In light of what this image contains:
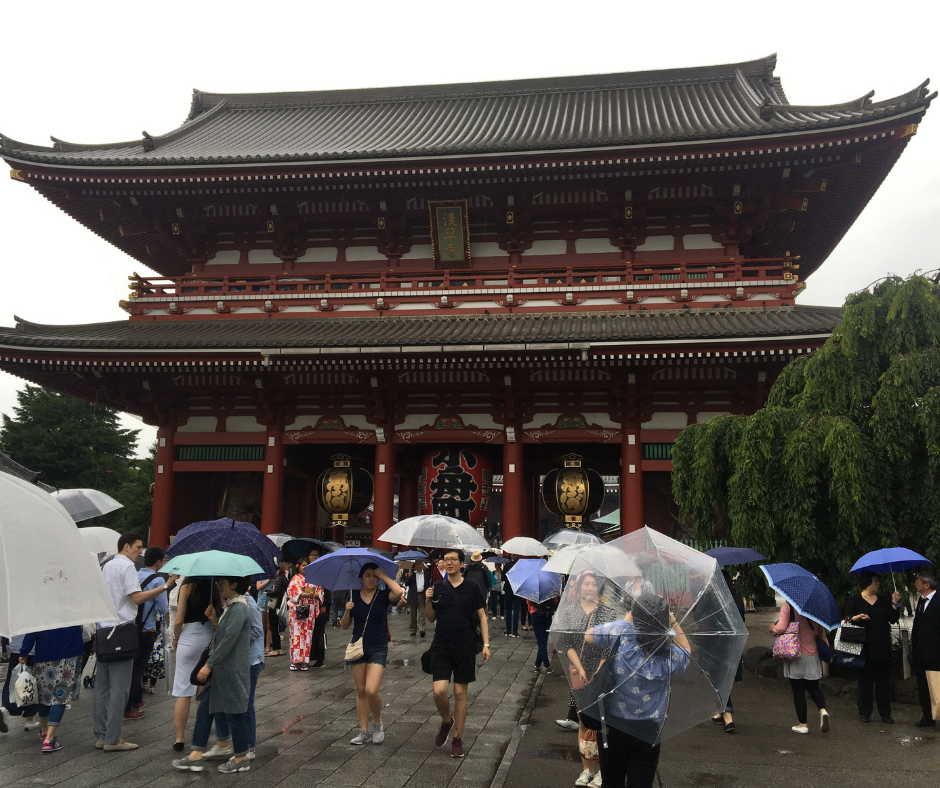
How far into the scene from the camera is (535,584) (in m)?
8.73

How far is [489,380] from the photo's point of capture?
53.9ft

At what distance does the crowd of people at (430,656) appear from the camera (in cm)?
405

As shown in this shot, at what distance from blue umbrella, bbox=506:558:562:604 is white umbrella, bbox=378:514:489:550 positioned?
630 mm

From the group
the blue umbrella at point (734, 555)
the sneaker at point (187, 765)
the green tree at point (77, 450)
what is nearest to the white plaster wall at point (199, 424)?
the sneaker at point (187, 765)

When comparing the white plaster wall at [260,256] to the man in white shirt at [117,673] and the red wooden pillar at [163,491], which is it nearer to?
the red wooden pillar at [163,491]

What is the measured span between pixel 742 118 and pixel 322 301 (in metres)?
12.1

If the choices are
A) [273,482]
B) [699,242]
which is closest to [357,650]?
[273,482]

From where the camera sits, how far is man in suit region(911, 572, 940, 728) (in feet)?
24.3

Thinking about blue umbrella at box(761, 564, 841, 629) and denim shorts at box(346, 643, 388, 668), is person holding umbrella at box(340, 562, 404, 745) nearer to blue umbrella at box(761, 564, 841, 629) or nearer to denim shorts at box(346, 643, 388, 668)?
denim shorts at box(346, 643, 388, 668)

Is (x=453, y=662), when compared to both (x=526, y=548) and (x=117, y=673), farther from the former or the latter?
(x=526, y=548)

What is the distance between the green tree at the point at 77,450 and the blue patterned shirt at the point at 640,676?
3887 cm

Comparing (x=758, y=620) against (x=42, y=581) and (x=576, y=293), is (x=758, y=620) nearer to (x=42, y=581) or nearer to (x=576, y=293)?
(x=576, y=293)

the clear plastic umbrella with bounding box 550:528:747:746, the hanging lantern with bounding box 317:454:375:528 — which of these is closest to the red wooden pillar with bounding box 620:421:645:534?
the hanging lantern with bounding box 317:454:375:528

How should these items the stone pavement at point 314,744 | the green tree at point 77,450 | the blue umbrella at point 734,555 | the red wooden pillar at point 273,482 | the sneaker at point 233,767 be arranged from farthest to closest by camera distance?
the green tree at point 77,450 < the red wooden pillar at point 273,482 < the blue umbrella at point 734,555 < the sneaker at point 233,767 < the stone pavement at point 314,744
